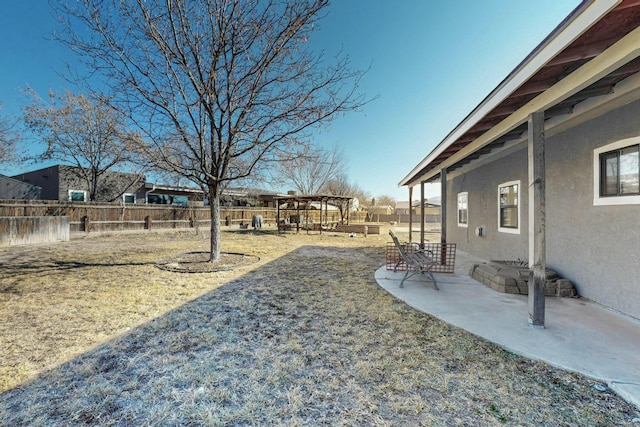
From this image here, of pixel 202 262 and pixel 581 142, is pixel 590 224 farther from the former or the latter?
pixel 202 262

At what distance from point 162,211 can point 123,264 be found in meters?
10.4

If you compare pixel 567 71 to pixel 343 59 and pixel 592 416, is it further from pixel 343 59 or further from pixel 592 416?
pixel 343 59

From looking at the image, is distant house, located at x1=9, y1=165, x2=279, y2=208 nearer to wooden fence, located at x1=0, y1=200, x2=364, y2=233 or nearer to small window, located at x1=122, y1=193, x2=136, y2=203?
small window, located at x1=122, y1=193, x2=136, y2=203

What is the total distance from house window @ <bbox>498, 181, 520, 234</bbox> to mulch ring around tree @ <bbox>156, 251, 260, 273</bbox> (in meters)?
6.38

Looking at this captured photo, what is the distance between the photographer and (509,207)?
21.1 ft

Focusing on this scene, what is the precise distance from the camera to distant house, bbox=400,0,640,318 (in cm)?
221

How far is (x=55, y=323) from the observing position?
338 cm

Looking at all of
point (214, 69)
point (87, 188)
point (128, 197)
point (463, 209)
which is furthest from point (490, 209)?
point (87, 188)

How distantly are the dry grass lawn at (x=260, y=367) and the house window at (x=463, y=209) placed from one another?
580 cm

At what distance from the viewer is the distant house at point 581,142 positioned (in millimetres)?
2211

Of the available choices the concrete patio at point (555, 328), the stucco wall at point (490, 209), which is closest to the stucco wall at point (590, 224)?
the concrete patio at point (555, 328)

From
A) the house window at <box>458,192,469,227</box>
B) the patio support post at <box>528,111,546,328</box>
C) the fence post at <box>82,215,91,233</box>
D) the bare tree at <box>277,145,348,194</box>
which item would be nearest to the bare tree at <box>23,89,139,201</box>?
the fence post at <box>82,215,91,233</box>

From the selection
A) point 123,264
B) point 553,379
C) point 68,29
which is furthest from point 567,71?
point 123,264

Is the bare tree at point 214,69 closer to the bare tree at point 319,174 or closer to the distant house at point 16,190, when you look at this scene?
the distant house at point 16,190
